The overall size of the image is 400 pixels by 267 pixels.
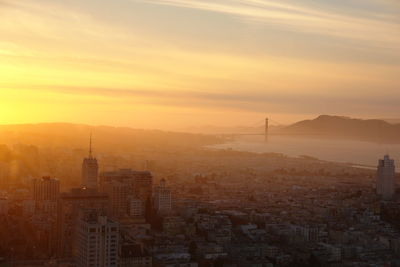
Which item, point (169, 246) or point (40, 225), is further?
point (40, 225)

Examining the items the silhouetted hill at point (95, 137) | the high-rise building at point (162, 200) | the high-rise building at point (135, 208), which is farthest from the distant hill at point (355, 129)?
the high-rise building at point (135, 208)

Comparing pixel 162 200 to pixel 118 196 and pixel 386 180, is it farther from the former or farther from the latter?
pixel 386 180

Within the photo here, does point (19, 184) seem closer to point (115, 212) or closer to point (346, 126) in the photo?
point (115, 212)

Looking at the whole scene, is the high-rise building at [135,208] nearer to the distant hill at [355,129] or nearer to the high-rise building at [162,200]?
the high-rise building at [162,200]

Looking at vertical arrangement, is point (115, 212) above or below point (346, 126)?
below

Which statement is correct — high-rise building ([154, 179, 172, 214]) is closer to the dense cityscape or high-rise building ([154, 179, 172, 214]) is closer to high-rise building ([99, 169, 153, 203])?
the dense cityscape

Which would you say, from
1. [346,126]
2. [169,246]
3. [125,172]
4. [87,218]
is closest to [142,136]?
[346,126]

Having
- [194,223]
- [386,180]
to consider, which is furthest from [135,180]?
[386,180]
